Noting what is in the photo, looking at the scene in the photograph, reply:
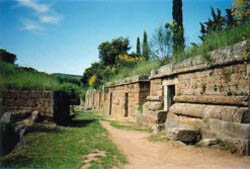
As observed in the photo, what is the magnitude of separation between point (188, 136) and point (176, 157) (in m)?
1.12

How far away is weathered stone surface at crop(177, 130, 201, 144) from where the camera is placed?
5824 mm

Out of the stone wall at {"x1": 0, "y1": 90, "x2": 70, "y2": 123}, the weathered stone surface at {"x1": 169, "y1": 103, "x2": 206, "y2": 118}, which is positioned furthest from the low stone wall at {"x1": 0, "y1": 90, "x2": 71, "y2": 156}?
the weathered stone surface at {"x1": 169, "y1": 103, "x2": 206, "y2": 118}

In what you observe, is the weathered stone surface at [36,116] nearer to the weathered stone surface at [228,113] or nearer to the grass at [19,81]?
the grass at [19,81]

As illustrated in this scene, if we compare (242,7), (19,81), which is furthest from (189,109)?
(19,81)

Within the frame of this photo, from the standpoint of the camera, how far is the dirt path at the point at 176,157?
4148 millimetres

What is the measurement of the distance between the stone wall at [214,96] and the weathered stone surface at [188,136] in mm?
96

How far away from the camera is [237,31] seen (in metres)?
5.93

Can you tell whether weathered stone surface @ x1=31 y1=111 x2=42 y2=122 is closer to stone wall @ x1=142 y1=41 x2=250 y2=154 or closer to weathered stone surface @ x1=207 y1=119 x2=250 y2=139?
stone wall @ x1=142 y1=41 x2=250 y2=154

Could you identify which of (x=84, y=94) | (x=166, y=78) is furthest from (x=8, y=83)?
(x=84, y=94)

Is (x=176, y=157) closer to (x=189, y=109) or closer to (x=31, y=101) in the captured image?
(x=189, y=109)

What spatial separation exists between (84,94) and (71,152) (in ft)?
101

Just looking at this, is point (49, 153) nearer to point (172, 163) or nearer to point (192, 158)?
point (172, 163)

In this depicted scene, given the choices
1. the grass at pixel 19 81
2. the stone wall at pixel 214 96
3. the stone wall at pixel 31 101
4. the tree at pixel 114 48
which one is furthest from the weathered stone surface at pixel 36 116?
the tree at pixel 114 48

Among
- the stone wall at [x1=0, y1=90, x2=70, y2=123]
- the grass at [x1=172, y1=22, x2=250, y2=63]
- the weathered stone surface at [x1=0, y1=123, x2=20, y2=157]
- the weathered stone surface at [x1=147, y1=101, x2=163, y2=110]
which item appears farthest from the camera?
the weathered stone surface at [x1=147, y1=101, x2=163, y2=110]
